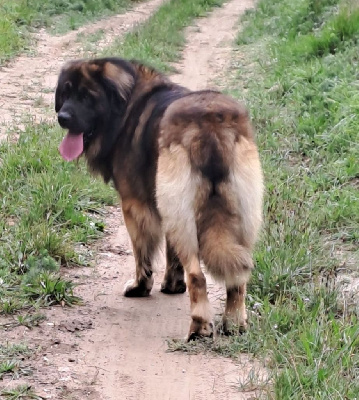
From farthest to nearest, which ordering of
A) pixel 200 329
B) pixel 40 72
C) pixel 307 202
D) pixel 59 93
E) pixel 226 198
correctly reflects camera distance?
pixel 40 72, pixel 307 202, pixel 59 93, pixel 200 329, pixel 226 198

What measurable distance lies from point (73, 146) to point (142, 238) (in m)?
0.82

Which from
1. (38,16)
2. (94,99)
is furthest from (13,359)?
(38,16)

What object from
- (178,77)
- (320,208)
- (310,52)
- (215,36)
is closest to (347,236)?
(320,208)

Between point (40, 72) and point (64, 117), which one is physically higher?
point (64, 117)

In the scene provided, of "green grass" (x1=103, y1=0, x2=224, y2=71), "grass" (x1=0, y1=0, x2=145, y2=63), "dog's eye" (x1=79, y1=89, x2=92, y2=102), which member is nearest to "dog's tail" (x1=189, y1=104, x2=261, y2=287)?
"dog's eye" (x1=79, y1=89, x2=92, y2=102)

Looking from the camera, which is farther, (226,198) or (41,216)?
(41,216)

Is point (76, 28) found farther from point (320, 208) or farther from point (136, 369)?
point (136, 369)

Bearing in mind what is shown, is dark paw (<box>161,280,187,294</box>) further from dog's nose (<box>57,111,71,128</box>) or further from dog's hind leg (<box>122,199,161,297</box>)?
dog's nose (<box>57,111,71,128</box>)

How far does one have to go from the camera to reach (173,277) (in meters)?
5.55

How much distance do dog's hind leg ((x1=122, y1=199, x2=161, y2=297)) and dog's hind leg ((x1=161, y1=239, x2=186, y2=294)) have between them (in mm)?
116

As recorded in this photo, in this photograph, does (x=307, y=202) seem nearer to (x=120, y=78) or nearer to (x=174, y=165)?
(x=120, y=78)

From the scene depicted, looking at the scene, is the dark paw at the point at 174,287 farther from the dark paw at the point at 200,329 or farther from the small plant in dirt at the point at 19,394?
the small plant in dirt at the point at 19,394

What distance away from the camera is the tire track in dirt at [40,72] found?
30.4ft

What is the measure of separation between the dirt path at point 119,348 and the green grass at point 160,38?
527 cm
